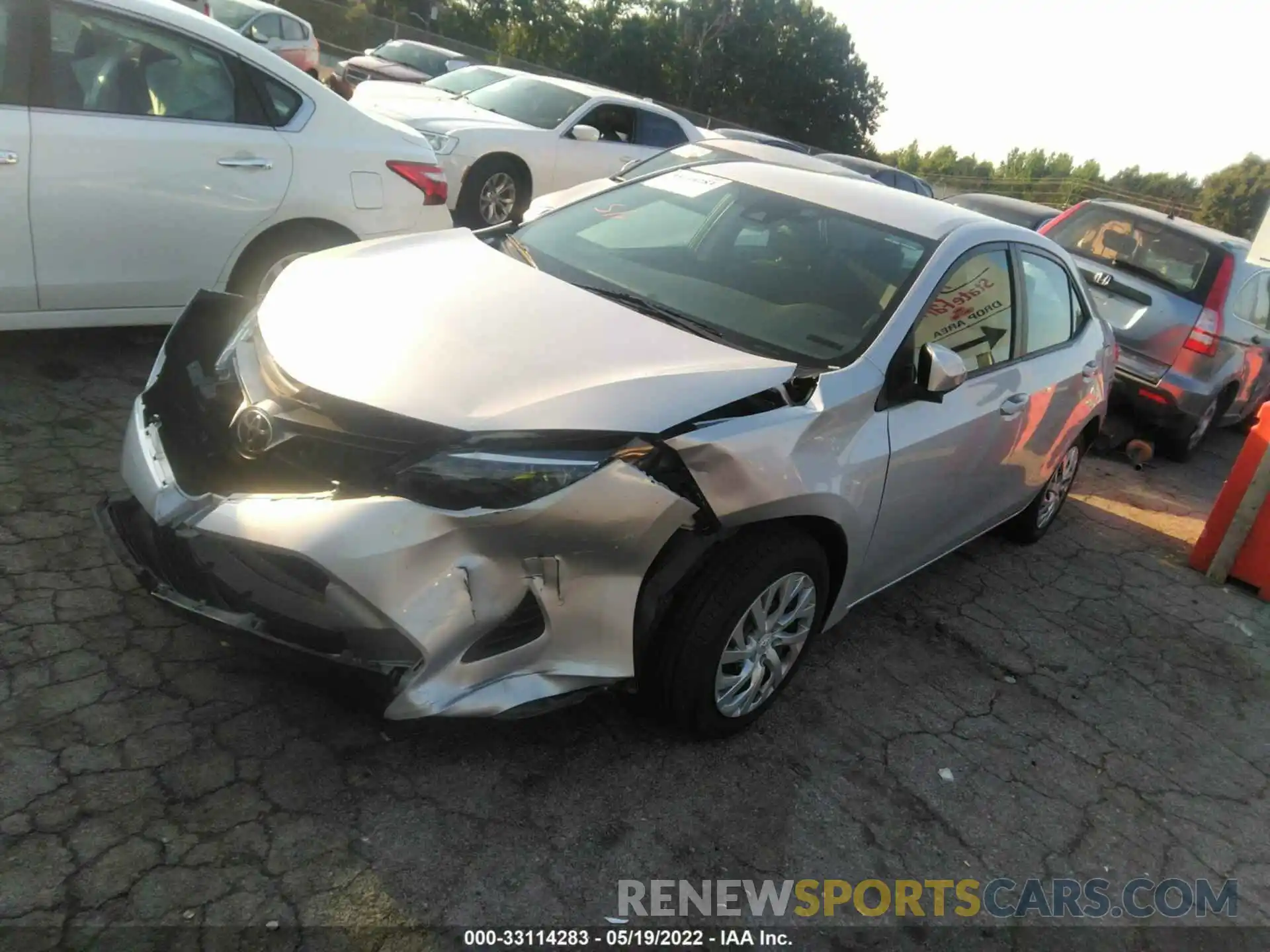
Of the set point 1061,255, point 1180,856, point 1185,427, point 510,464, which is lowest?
point 1180,856

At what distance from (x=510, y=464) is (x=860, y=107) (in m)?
57.2

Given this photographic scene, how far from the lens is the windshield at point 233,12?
1680 cm

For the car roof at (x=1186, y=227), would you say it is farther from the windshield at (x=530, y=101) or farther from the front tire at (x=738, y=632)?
the front tire at (x=738, y=632)

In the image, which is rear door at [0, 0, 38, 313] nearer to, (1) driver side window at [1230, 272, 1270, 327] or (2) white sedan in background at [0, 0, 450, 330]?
(2) white sedan in background at [0, 0, 450, 330]

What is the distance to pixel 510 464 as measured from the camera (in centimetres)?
238

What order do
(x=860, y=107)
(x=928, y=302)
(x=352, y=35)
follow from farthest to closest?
(x=860, y=107) → (x=352, y=35) → (x=928, y=302)

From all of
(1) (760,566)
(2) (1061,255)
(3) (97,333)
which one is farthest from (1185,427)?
(3) (97,333)

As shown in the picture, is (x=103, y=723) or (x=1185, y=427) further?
(x=1185, y=427)

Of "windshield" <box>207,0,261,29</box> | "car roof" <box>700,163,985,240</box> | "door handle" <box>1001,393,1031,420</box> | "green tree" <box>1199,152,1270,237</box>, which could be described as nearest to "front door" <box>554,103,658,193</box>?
"car roof" <box>700,163,985,240</box>

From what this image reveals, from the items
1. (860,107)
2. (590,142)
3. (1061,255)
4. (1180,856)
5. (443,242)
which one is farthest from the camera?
(860,107)

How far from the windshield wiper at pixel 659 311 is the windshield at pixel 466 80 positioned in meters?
8.61

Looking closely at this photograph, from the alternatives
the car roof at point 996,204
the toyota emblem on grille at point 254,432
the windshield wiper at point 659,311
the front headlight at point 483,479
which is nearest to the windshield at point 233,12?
the car roof at point 996,204

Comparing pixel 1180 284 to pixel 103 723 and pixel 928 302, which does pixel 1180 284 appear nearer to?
pixel 928 302

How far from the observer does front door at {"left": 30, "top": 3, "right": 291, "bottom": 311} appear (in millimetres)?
4039
